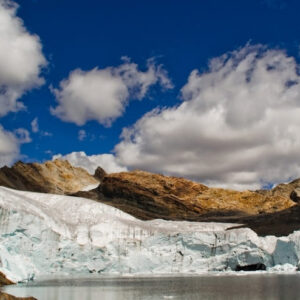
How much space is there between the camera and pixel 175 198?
149250mm

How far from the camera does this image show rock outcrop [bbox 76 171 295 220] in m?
144

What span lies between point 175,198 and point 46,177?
49.3 meters

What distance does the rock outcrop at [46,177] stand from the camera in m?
147

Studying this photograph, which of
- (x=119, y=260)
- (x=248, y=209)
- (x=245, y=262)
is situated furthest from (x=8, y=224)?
(x=248, y=209)

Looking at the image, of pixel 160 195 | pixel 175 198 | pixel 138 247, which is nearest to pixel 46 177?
pixel 160 195

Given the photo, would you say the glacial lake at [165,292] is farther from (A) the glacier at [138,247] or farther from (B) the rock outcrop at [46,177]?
(B) the rock outcrop at [46,177]

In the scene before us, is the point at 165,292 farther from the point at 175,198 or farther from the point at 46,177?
the point at 46,177

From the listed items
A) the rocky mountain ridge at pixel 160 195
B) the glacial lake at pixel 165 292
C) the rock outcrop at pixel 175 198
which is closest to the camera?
the glacial lake at pixel 165 292

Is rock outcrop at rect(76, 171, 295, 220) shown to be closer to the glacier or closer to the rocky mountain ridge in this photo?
the rocky mountain ridge

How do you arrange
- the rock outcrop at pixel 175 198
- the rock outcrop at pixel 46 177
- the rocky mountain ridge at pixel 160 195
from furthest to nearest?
the rock outcrop at pixel 46 177 → the rock outcrop at pixel 175 198 → the rocky mountain ridge at pixel 160 195

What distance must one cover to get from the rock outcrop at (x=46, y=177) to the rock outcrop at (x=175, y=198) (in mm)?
16365

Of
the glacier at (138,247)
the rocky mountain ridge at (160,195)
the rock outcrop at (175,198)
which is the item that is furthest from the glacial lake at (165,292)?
the rock outcrop at (175,198)

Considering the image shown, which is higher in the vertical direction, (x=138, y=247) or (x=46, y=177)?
(x=46, y=177)

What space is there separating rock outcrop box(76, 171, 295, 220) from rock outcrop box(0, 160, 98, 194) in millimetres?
16365
